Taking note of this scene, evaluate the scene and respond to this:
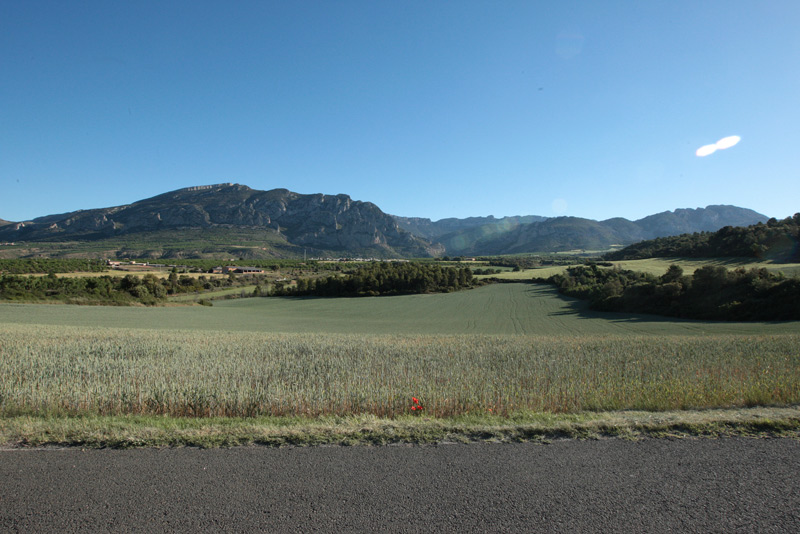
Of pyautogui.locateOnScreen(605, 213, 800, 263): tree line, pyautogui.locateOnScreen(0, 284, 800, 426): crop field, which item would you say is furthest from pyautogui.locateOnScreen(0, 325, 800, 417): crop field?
pyautogui.locateOnScreen(605, 213, 800, 263): tree line

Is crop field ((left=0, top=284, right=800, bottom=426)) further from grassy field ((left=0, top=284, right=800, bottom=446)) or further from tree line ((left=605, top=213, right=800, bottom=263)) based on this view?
tree line ((left=605, top=213, right=800, bottom=263))

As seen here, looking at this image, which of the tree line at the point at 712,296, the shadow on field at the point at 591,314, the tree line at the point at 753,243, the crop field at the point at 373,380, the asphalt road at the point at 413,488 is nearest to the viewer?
the asphalt road at the point at 413,488

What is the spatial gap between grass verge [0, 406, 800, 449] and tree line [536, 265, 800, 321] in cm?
3487

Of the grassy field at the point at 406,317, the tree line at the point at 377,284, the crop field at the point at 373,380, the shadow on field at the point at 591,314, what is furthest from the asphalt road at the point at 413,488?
the tree line at the point at 377,284

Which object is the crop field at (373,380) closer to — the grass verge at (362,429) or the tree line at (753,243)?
the grass verge at (362,429)

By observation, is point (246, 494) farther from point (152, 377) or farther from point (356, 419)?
point (152, 377)

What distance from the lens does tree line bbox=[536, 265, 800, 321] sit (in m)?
31.6

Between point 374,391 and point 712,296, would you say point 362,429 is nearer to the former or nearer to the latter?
point 374,391

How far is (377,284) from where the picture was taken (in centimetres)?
7550

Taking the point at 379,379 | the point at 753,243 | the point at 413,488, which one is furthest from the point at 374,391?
the point at 753,243

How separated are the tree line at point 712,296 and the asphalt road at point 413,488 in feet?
121

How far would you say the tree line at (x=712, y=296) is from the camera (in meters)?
31.6

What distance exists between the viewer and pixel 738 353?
1223 cm

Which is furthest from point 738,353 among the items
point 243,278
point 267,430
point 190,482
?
point 243,278
